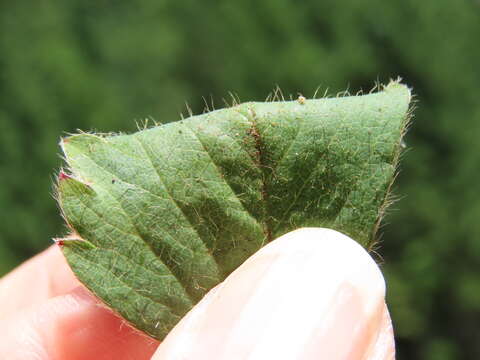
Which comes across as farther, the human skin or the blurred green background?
the blurred green background

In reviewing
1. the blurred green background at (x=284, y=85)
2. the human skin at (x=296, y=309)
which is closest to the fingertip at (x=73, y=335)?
the human skin at (x=296, y=309)

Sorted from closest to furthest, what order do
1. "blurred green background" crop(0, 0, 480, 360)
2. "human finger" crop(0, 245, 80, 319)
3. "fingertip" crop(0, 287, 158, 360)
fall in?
"fingertip" crop(0, 287, 158, 360) < "human finger" crop(0, 245, 80, 319) < "blurred green background" crop(0, 0, 480, 360)

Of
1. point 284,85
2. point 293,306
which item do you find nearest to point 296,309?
point 293,306

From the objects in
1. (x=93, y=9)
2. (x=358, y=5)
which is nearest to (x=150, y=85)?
(x=93, y=9)

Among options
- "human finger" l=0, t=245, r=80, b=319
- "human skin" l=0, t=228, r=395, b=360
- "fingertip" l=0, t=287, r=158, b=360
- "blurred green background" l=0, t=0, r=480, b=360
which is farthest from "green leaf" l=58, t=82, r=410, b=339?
"blurred green background" l=0, t=0, r=480, b=360

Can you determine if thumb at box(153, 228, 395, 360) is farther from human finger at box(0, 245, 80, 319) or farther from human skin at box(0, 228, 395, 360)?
human finger at box(0, 245, 80, 319)

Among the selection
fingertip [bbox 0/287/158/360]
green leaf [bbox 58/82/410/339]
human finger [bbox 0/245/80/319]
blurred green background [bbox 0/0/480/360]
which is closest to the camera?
green leaf [bbox 58/82/410/339]

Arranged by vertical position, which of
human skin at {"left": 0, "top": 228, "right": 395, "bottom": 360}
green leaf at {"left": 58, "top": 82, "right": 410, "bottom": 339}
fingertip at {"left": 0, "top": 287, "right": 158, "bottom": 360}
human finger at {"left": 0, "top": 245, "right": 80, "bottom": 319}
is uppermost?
green leaf at {"left": 58, "top": 82, "right": 410, "bottom": 339}

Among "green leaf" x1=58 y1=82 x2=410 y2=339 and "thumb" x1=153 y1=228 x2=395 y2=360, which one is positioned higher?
"green leaf" x1=58 y1=82 x2=410 y2=339
